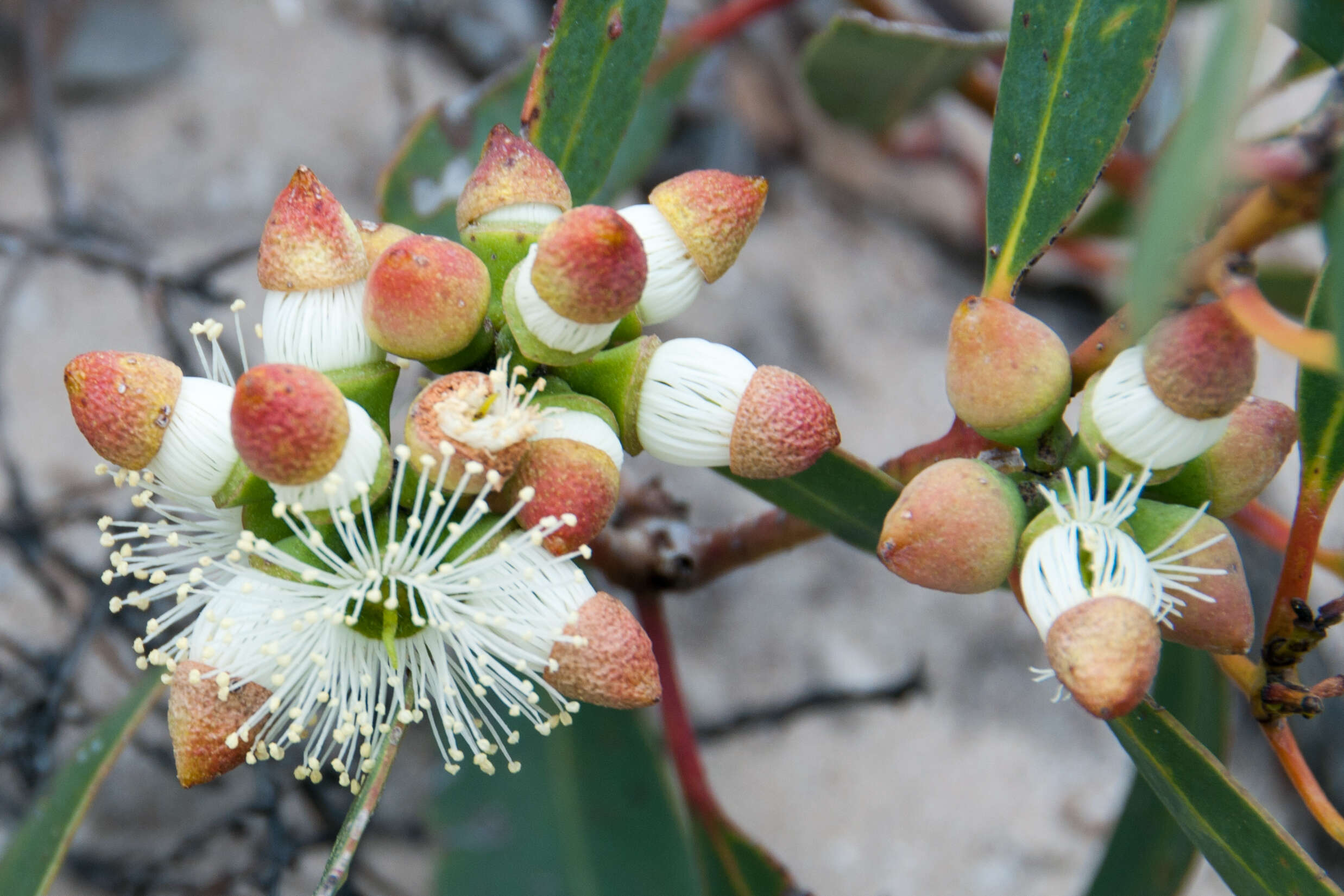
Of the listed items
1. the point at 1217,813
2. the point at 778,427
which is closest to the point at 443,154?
the point at 778,427

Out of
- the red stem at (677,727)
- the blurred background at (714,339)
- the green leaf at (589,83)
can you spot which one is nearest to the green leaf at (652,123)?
the blurred background at (714,339)

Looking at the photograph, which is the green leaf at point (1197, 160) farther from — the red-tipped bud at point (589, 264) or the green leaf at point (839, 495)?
the green leaf at point (839, 495)

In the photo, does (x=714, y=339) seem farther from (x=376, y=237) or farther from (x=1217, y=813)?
(x=1217, y=813)

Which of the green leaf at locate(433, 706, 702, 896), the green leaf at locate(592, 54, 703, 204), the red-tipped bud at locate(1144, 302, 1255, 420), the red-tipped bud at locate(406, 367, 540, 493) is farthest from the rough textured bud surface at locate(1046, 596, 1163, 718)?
the green leaf at locate(592, 54, 703, 204)

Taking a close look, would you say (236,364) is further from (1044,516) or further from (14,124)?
(1044,516)

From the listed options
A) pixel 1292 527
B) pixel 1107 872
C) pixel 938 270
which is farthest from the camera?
pixel 938 270

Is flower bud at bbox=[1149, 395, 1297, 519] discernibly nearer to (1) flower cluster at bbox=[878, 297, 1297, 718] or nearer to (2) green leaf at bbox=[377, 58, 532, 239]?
(1) flower cluster at bbox=[878, 297, 1297, 718]

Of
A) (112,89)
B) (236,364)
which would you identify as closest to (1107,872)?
(236,364)
